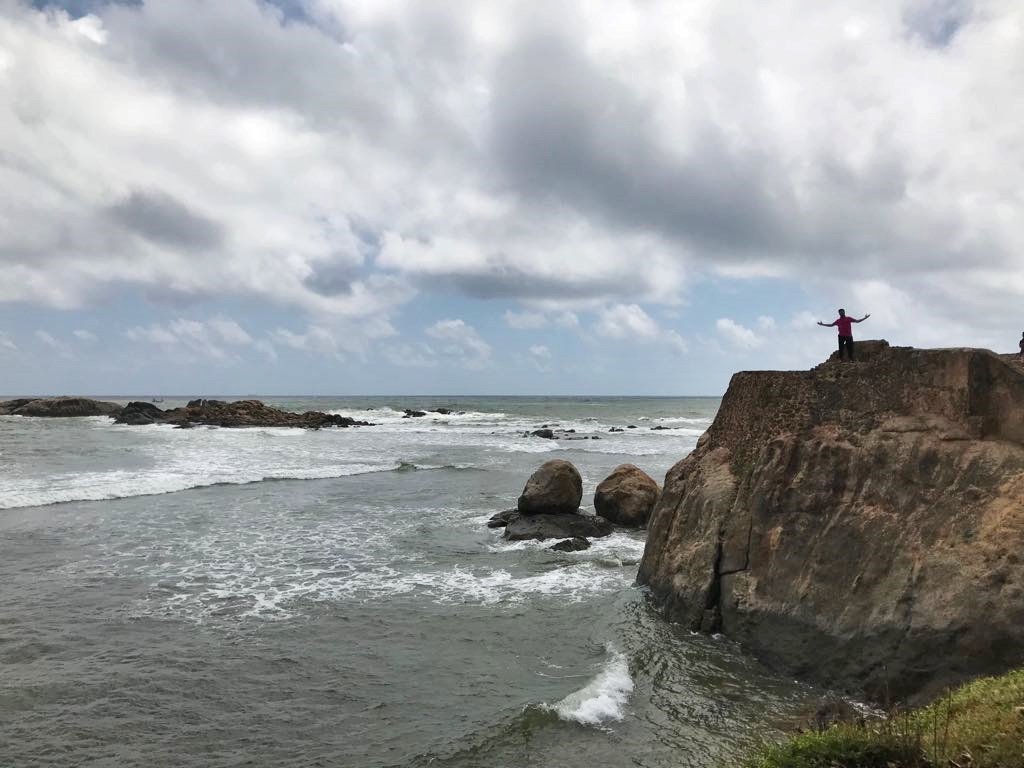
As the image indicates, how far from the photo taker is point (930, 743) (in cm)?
485

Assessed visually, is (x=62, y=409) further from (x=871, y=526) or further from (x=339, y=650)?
(x=871, y=526)

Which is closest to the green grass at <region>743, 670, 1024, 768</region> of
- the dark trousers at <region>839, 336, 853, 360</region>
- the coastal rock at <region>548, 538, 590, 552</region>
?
the dark trousers at <region>839, 336, 853, 360</region>

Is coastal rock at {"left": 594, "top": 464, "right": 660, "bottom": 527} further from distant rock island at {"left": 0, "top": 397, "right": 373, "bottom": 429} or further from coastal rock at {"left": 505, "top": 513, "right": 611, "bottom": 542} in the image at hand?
distant rock island at {"left": 0, "top": 397, "right": 373, "bottom": 429}

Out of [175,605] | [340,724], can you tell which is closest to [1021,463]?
[340,724]

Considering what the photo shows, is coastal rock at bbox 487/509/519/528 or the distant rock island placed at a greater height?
the distant rock island

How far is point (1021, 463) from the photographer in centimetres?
822

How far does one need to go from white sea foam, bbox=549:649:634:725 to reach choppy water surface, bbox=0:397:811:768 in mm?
31

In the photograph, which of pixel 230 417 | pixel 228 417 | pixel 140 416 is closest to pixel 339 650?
pixel 230 417

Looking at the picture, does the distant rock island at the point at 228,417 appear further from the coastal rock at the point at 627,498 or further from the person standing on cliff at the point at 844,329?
the person standing on cliff at the point at 844,329

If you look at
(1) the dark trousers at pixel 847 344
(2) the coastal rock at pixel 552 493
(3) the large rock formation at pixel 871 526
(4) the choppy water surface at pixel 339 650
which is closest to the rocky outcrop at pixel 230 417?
(4) the choppy water surface at pixel 339 650

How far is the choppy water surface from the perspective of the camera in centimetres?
742

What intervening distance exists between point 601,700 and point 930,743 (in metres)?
4.17

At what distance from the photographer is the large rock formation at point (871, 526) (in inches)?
300

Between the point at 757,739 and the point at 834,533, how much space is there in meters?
3.34
